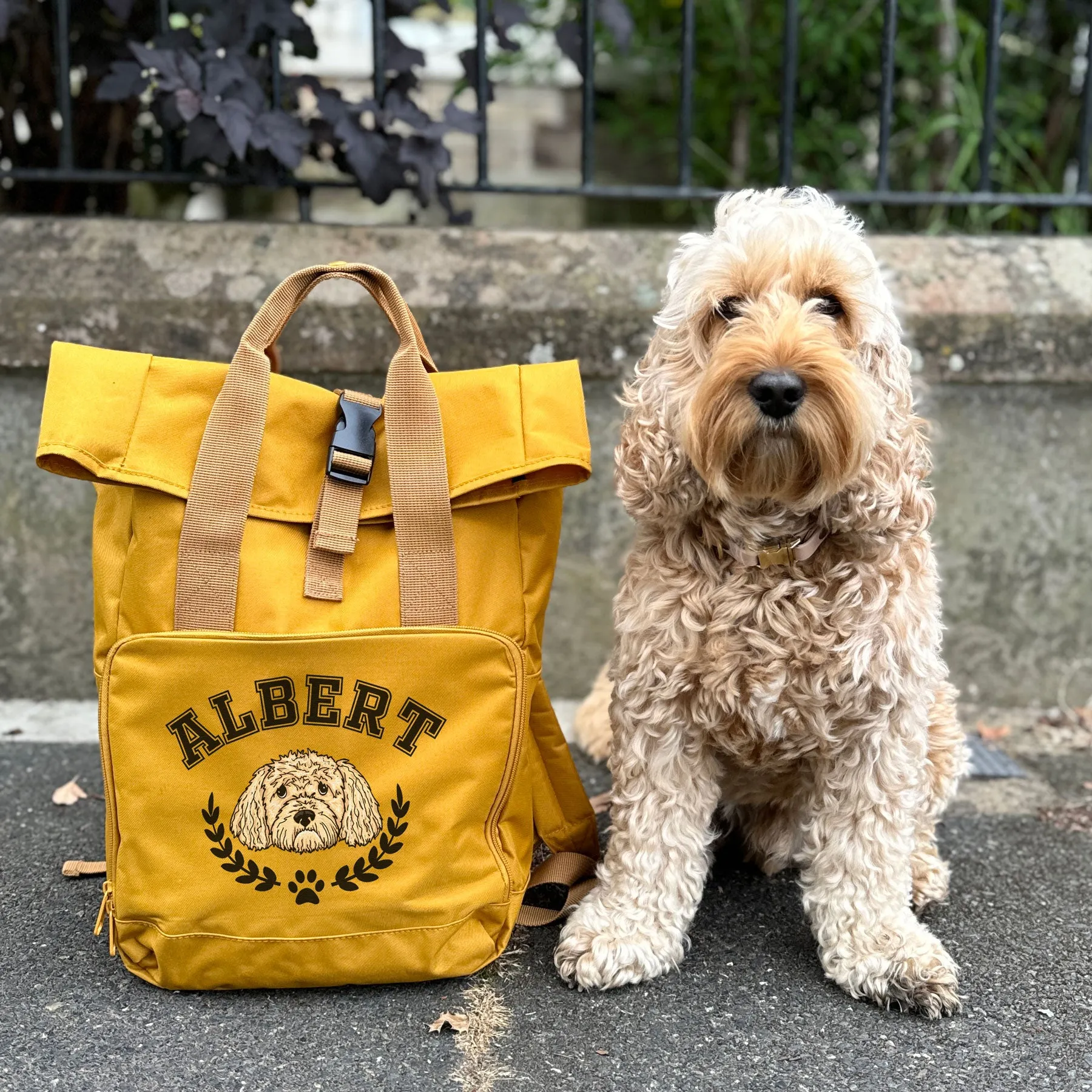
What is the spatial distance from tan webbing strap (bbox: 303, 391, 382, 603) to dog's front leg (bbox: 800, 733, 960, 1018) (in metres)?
1.07

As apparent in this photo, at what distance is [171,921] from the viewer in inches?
80.8

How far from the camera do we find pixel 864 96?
4.95 metres

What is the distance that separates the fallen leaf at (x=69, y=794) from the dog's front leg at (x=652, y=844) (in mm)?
1402

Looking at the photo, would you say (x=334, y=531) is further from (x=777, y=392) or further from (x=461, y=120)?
(x=461, y=120)

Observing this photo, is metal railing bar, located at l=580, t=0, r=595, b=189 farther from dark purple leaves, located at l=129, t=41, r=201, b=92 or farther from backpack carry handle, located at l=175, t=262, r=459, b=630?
backpack carry handle, located at l=175, t=262, r=459, b=630

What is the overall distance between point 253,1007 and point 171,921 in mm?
231

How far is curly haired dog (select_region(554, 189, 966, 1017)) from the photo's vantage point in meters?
1.99

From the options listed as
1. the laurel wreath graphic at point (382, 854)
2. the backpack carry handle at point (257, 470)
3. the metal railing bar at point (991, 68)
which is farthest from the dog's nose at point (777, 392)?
the metal railing bar at point (991, 68)

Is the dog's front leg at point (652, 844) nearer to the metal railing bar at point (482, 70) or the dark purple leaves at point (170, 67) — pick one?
the metal railing bar at point (482, 70)

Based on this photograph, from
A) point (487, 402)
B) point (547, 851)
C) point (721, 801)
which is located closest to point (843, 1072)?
point (721, 801)

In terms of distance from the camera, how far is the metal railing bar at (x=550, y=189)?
11.1 ft

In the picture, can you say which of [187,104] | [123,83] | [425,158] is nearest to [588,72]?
[425,158]

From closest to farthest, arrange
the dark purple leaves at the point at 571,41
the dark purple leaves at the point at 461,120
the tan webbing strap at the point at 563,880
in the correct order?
the tan webbing strap at the point at 563,880 < the dark purple leaves at the point at 461,120 < the dark purple leaves at the point at 571,41

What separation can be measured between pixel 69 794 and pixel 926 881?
214 centimetres
